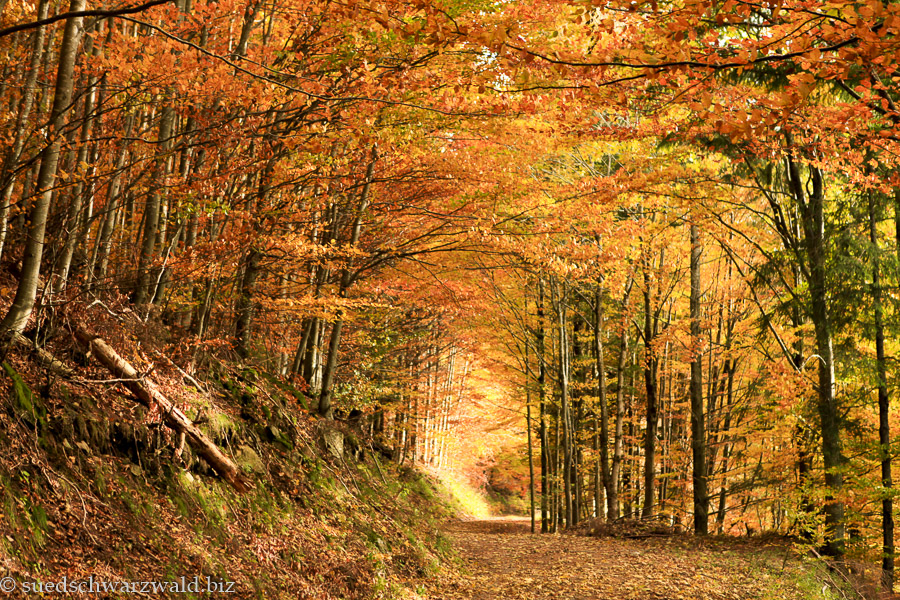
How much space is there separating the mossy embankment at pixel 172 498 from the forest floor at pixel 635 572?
1.14 metres

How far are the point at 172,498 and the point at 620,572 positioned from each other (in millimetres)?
6823

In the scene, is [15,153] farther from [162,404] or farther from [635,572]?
[635,572]

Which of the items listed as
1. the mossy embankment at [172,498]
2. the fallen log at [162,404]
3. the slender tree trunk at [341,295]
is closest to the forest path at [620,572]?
the mossy embankment at [172,498]

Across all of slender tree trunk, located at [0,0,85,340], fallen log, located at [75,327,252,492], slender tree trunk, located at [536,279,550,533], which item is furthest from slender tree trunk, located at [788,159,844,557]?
slender tree trunk, located at [0,0,85,340]

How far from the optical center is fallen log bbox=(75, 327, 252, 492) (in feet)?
17.7

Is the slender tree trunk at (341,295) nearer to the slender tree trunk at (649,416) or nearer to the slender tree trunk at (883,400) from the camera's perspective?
the slender tree trunk at (649,416)

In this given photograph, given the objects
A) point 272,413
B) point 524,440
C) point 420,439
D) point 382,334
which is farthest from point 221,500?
point 524,440

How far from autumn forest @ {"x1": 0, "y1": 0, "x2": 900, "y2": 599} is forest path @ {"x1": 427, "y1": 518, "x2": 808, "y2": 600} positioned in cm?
28

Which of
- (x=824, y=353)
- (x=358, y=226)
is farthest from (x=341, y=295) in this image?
(x=824, y=353)

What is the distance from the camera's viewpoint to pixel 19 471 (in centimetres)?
389

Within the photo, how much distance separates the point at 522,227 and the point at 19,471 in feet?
Result: 26.9

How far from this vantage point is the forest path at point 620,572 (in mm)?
7816

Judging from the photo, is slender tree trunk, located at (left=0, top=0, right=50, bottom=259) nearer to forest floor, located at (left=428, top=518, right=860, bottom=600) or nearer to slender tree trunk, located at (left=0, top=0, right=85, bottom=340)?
slender tree trunk, located at (left=0, top=0, right=85, bottom=340)

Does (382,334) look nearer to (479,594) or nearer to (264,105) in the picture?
(479,594)
